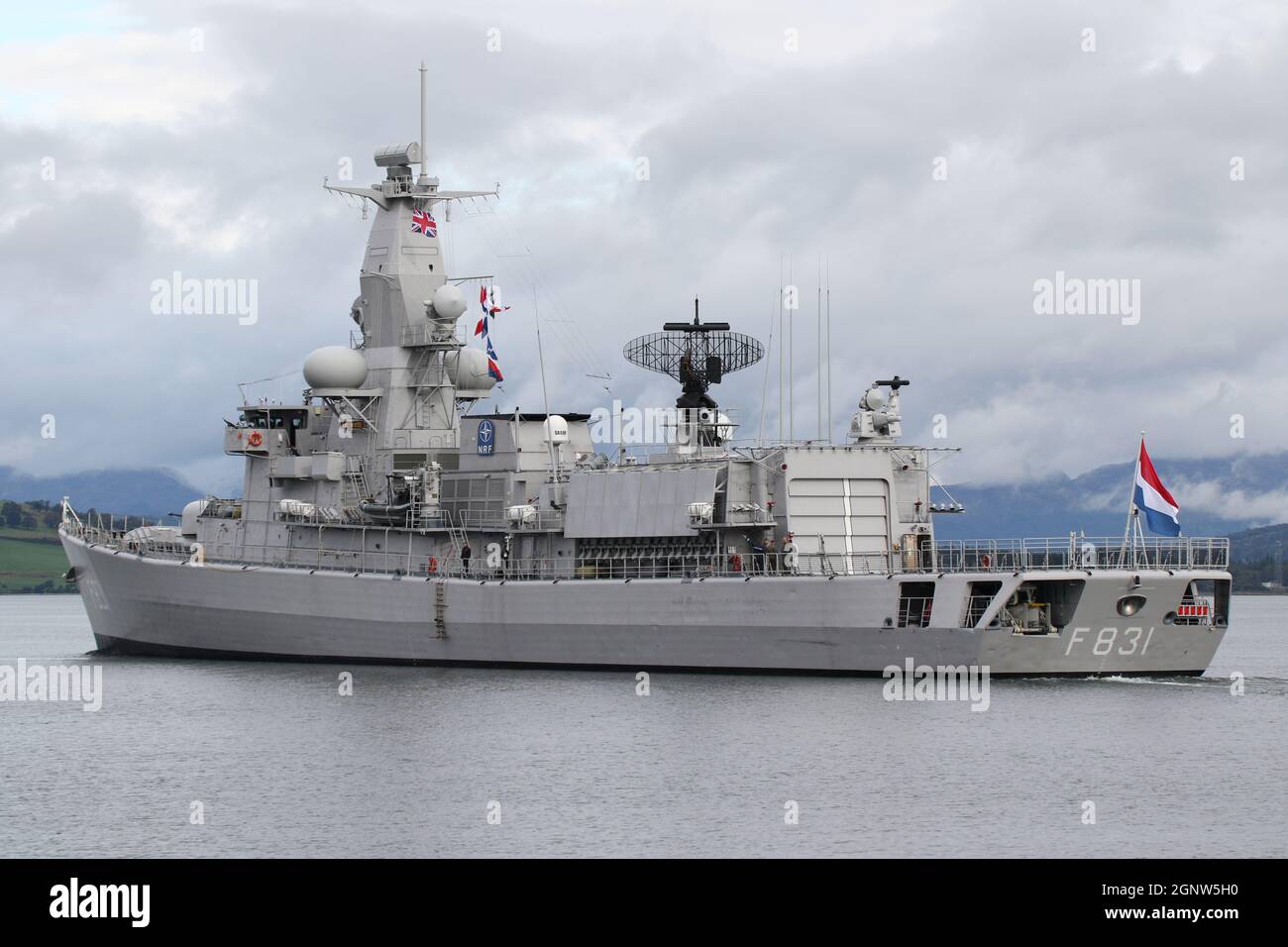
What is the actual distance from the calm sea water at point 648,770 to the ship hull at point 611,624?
2.41 ft

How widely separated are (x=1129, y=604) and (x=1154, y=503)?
2277mm

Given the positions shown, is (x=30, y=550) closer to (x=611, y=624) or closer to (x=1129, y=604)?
(x=611, y=624)

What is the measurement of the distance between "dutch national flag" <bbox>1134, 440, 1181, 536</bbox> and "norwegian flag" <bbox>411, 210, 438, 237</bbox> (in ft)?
68.5

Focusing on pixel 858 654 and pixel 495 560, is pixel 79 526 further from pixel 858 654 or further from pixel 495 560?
pixel 858 654

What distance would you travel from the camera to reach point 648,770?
29.1m

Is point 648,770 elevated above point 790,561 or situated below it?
below

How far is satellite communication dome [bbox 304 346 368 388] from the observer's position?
158 feet

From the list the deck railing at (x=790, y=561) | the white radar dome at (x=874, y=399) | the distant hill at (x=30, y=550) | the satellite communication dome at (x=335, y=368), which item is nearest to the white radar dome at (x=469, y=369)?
the satellite communication dome at (x=335, y=368)

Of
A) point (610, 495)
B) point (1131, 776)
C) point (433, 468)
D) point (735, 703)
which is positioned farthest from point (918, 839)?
point (433, 468)

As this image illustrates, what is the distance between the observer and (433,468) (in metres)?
45.6

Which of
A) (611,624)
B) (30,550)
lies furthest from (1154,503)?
(30,550)

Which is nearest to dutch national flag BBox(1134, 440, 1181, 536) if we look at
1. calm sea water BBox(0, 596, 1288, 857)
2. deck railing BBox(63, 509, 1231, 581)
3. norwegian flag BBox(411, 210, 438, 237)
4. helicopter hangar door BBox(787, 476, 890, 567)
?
deck railing BBox(63, 509, 1231, 581)

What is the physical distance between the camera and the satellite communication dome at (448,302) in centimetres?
4775
